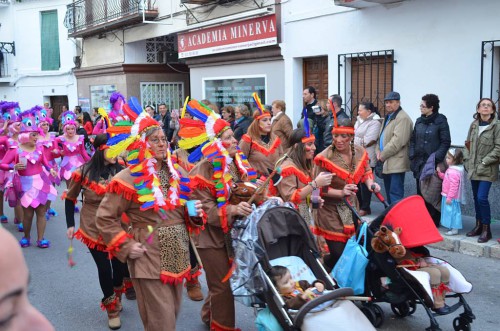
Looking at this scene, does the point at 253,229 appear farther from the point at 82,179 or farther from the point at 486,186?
the point at 486,186

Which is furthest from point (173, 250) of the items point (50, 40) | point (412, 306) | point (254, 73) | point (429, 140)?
point (50, 40)

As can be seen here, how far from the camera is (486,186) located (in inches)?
292

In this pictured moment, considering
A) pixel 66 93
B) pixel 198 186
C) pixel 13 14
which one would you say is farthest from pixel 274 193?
pixel 13 14

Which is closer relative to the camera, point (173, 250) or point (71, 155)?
point (173, 250)

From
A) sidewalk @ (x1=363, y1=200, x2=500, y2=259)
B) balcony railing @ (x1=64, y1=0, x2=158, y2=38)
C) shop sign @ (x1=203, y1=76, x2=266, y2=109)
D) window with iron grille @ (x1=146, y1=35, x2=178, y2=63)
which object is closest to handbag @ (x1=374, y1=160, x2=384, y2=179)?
sidewalk @ (x1=363, y1=200, x2=500, y2=259)

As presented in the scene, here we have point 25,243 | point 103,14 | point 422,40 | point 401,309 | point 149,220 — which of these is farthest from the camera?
point 103,14

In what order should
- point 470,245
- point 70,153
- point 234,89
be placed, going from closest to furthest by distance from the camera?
point 470,245
point 70,153
point 234,89

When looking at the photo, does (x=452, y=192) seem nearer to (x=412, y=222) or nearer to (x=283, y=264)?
(x=412, y=222)

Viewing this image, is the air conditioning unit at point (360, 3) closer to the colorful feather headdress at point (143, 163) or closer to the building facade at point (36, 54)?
the colorful feather headdress at point (143, 163)

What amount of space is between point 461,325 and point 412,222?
3.20 feet

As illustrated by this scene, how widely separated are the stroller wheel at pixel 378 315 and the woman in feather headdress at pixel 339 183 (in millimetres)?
622

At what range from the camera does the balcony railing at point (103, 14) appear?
17844mm

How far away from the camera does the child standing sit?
7.63 m

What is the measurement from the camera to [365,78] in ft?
36.0
